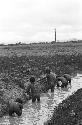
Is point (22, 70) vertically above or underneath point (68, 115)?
above

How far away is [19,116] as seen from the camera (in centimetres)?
1977

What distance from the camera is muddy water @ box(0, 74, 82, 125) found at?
A: 61.2 feet

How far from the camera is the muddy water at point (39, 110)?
18.6 m

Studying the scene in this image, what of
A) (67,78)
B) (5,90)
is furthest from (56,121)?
(67,78)

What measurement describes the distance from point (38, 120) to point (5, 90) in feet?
18.1

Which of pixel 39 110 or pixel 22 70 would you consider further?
pixel 22 70

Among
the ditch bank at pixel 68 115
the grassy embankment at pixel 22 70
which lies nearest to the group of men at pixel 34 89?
the grassy embankment at pixel 22 70

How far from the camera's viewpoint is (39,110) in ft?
70.0

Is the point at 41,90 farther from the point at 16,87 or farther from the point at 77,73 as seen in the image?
the point at 77,73

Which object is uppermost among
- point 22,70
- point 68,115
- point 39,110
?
point 22,70

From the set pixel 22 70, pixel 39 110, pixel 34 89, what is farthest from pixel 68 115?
pixel 22 70

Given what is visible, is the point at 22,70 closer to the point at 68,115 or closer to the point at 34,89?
the point at 34,89

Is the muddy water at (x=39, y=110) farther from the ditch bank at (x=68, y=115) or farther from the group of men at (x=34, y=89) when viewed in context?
the ditch bank at (x=68, y=115)

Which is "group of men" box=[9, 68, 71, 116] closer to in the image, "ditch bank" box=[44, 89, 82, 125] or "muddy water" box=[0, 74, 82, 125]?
"muddy water" box=[0, 74, 82, 125]
